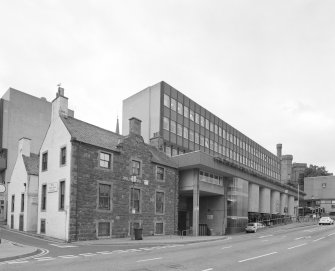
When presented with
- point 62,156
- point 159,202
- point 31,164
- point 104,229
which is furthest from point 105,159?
point 31,164

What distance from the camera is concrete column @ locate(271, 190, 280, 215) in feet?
232

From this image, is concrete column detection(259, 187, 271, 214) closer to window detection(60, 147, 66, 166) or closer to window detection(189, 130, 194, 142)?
window detection(189, 130, 194, 142)

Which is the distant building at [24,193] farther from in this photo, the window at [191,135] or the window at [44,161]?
the window at [191,135]

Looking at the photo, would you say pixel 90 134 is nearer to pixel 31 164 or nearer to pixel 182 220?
pixel 31 164

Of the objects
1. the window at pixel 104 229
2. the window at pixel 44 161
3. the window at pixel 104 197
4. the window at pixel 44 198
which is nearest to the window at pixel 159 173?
the window at pixel 104 197

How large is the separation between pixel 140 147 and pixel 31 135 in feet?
120

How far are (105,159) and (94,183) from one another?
A: 251 cm

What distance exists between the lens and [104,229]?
33.2m

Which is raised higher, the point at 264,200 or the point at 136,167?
the point at 136,167

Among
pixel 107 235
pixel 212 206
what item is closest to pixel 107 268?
pixel 107 235

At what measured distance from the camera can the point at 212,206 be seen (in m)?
50.8

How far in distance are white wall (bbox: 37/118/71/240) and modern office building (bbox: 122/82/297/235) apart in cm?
1499

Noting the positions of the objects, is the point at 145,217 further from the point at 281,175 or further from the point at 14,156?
the point at 281,175

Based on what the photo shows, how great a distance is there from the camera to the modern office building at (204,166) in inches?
1768
